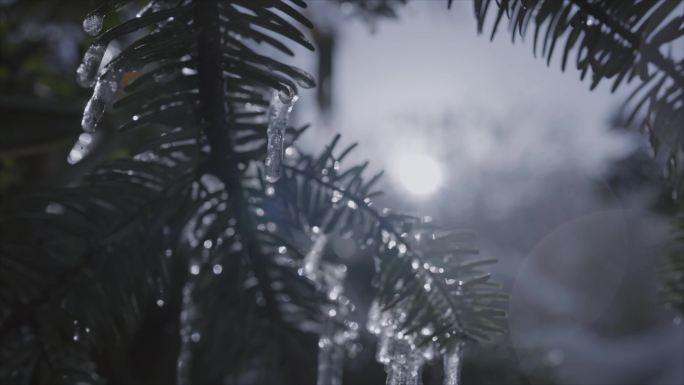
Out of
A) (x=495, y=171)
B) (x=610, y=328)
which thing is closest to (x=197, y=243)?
(x=610, y=328)

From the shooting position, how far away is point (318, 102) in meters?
1.33

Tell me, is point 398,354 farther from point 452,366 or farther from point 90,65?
point 90,65

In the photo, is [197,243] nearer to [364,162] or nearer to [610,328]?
[364,162]

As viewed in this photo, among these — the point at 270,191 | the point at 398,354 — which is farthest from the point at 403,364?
the point at 270,191

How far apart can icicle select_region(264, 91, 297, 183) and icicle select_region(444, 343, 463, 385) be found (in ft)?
0.38

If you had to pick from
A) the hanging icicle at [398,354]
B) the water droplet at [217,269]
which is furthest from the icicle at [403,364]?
the water droplet at [217,269]

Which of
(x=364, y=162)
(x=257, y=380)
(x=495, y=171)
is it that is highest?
(x=495, y=171)

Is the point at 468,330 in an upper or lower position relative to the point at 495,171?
lower

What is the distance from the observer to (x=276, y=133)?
27cm

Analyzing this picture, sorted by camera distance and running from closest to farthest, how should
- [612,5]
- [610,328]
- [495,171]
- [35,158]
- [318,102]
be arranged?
1. [612,5]
2. [35,158]
3. [318,102]
4. [610,328]
5. [495,171]

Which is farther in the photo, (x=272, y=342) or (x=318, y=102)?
(x=318, y=102)

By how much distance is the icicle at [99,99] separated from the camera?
0.86 feet

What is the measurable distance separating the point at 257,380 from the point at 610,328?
172 inches

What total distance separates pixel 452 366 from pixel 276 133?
0.46 feet
